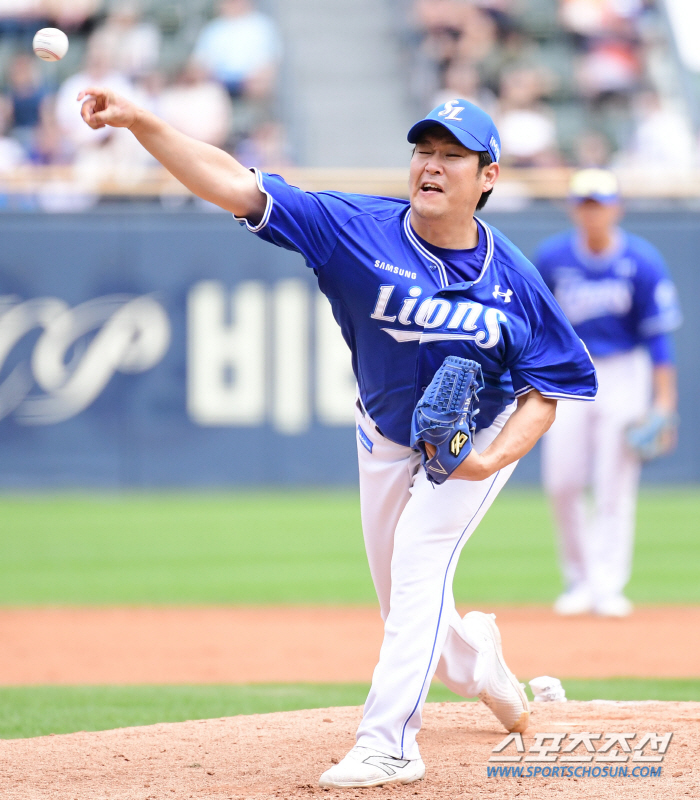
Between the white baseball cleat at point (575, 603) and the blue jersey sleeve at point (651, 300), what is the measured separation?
1.55m

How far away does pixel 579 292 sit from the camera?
708 centimetres

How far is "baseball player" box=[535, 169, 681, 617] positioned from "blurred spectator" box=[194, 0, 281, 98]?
783cm

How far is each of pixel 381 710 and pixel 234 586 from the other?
4.80 m

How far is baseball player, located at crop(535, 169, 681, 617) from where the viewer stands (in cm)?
702

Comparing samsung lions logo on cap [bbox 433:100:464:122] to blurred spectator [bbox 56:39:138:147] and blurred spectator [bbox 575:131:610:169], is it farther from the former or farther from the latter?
blurred spectator [bbox 575:131:610:169]

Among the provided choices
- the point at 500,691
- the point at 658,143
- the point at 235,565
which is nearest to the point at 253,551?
the point at 235,565

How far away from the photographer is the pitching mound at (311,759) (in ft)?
11.1

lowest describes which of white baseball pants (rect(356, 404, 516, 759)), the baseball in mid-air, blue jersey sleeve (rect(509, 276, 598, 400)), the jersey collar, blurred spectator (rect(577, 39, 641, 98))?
white baseball pants (rect(356, 404, 516, 759))

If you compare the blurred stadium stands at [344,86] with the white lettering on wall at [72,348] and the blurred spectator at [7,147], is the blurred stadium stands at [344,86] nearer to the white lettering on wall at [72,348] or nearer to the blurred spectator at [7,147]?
the blurred spectator at [7,147]

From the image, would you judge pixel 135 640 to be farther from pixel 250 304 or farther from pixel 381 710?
pixel 250 304

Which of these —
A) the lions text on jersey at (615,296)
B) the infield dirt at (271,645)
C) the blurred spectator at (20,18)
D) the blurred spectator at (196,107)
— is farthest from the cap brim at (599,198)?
the blurred spectator at (20,18)

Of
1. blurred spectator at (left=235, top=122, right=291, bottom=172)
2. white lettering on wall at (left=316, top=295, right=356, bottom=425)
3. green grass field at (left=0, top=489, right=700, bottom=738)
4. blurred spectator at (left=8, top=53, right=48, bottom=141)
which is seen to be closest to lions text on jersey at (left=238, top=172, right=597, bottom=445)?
green grass field at (left=0, top=489, right=700, bottom=738)

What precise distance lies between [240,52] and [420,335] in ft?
37.7

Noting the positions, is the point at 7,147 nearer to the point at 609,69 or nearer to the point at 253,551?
the point at 253,551
